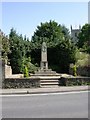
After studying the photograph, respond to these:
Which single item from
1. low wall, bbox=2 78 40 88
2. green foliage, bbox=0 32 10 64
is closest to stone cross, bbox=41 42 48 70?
green foliage, bbox=0 32 10 64

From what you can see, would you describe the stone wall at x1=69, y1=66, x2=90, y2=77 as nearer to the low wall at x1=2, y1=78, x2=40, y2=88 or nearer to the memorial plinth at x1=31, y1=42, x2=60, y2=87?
the memorial plinth at x1=31, y1=42, x2=60, y2=87

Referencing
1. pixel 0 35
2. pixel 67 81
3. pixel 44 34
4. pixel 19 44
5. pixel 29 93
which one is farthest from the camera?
pixel 44 34

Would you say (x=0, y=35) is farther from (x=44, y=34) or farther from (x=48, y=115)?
(x=44, y=34)

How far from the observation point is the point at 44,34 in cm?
7862

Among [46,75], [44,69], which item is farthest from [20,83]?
[44,69]

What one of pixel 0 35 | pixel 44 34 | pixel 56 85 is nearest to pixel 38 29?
pixel 44 34

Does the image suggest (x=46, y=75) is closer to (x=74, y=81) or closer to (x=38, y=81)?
(x=74, y=81)

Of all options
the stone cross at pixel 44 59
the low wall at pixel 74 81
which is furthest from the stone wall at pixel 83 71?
the low wall at pixel 74 81

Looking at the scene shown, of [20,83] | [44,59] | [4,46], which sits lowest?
[20,83]

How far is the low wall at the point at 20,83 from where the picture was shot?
75.4ft

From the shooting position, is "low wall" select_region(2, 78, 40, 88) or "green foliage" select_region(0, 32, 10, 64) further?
"green foliage" select_region(0, 32, 10, 64)

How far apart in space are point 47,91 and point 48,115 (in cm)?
936

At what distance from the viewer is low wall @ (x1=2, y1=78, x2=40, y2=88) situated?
75.4 ft

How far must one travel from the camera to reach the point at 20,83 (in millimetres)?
23125
